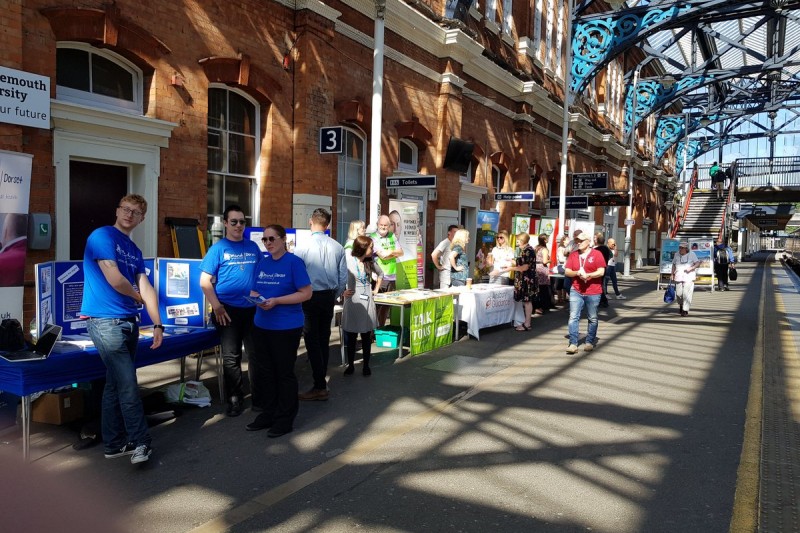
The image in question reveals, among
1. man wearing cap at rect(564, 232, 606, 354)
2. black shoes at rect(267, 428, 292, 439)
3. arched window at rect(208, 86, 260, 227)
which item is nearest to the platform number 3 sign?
arched window at rect(208, 86, 260, 227)

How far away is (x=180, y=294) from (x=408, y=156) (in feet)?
29.8

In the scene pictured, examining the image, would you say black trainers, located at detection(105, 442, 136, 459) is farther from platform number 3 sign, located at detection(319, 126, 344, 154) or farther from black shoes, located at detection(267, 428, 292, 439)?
platform number 3 sign, located at detection(319, 126, 344, 154)

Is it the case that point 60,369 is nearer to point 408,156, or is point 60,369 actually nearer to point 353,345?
point 353,345

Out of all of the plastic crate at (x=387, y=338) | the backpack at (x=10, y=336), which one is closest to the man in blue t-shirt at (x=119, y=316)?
the backpack at (x=10, y=336)

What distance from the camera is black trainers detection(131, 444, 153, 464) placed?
4.32 metres

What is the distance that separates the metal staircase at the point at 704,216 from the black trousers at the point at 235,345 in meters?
28.0

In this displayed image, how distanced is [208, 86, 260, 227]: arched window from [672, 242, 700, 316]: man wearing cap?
29.8 feet

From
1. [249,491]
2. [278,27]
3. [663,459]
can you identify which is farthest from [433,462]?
[278,27]

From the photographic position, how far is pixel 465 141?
15266 millimetres

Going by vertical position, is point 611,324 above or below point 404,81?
below

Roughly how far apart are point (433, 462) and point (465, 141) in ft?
38.7

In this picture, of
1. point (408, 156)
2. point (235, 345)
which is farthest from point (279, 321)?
point (408, 156)

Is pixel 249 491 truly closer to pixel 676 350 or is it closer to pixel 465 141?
pixel 676 350

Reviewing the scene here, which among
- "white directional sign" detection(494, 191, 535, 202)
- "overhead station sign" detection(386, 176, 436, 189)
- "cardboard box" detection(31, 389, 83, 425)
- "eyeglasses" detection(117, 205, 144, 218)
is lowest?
"cardboard box" detection(31, 389, 83, 425)
